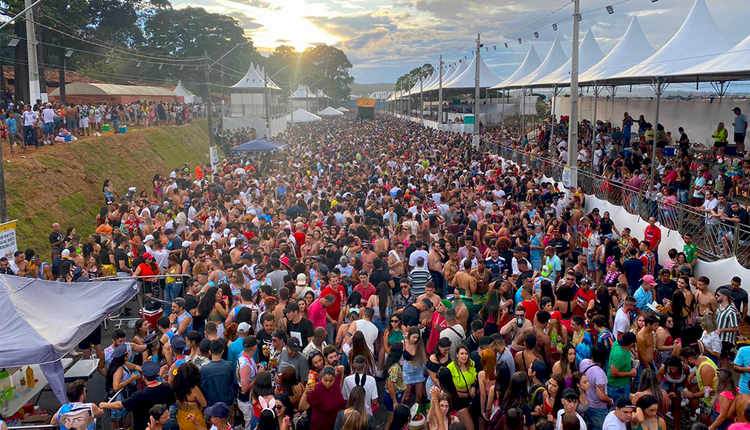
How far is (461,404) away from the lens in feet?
19.2

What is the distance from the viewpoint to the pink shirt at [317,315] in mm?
7582

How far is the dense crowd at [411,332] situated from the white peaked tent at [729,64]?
3.98 metres

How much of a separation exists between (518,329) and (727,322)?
8.62 ft

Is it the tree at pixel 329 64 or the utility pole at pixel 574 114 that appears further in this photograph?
the tree at pixel 329 64

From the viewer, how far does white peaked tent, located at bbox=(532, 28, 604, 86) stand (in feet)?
79.3

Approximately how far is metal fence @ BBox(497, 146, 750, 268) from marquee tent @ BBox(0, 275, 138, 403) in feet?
32.6

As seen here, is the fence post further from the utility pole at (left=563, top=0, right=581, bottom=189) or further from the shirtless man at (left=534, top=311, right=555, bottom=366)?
the utility pole at (left=563, top=0, right=581, bottom=189)

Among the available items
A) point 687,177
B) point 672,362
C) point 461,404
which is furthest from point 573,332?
point 687,177

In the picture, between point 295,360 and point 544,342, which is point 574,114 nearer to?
point 544,342

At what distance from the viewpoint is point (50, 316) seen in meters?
6.99

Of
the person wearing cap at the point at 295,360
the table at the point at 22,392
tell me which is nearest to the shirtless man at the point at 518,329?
the person wearing cap at the point at 295,360

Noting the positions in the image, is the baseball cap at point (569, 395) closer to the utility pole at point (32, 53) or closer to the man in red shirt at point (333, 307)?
the man in red shirt at point (333, 307)

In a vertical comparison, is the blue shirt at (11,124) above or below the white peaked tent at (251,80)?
below

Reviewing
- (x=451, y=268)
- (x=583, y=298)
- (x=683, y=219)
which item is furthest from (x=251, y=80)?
(x=583, y=298)
